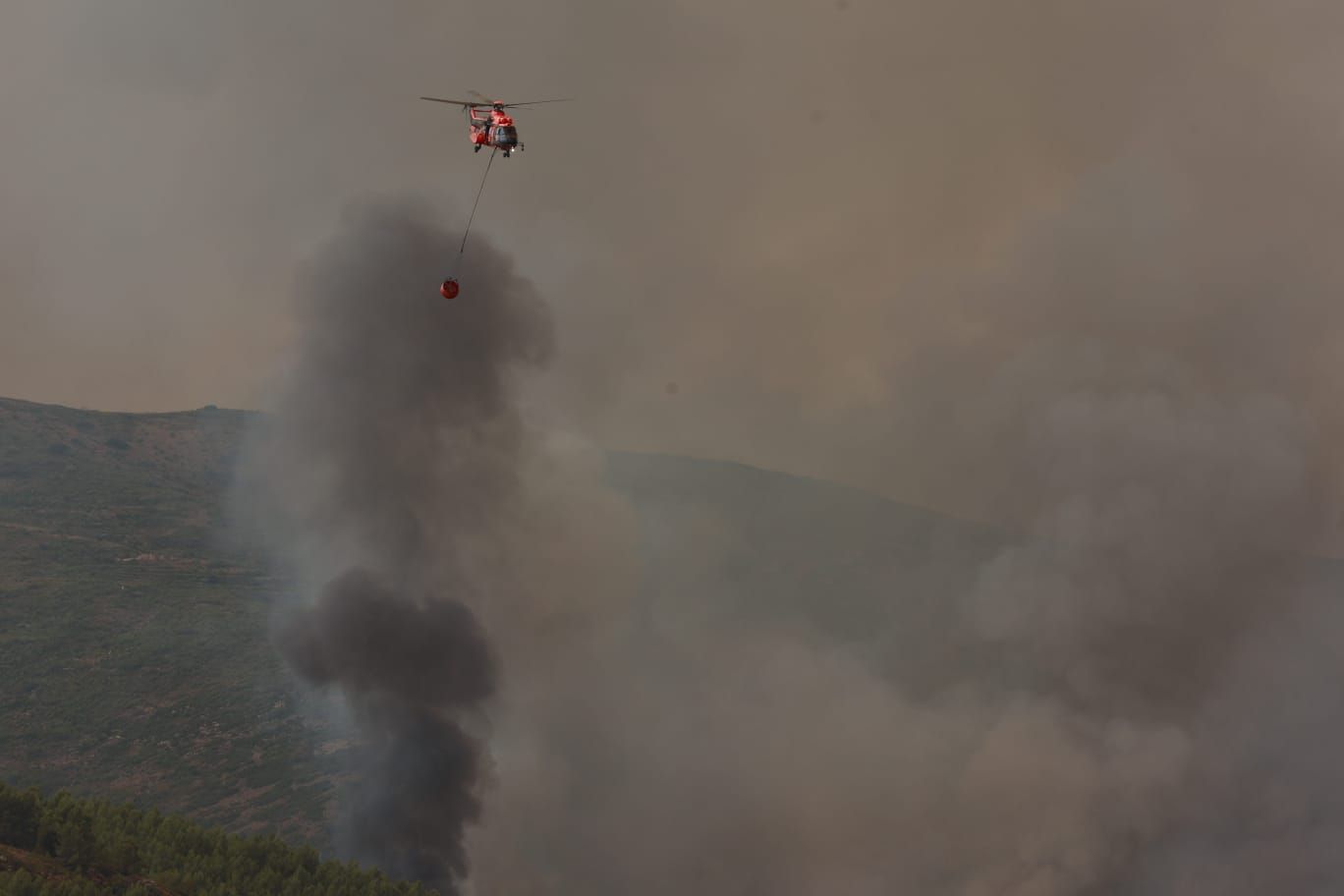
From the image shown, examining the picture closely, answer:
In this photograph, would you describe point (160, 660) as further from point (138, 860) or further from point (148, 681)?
point (138, 860)

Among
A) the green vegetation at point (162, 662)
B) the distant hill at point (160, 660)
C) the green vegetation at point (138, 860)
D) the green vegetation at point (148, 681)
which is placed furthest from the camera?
the distant hill at point (160, 660)

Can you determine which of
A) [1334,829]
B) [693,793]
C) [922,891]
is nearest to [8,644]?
[693,793]

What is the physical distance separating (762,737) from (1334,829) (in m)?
56.7

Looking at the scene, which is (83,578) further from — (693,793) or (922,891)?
(922,891)

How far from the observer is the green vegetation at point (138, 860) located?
44188mm

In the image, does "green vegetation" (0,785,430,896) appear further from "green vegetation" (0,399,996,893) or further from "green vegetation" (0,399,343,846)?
"green vegetation" (0,399,343,846)

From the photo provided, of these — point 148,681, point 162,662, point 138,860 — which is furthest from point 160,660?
point 138,860

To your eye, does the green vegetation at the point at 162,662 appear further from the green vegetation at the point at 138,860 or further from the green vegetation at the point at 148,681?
the green vegetation at the point at 138,860

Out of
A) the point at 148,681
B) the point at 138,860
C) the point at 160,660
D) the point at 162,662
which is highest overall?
the point at 160,660

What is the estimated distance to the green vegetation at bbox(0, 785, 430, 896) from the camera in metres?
44.2

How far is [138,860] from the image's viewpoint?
51438mm

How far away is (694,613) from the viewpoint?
182750mm

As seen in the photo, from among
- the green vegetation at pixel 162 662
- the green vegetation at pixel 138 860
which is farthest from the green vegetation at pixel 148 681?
the green vegetation at pixel 138 860

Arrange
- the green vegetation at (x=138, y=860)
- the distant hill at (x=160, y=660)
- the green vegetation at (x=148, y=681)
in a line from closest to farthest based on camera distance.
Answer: the green vegetation at (x=138, y=860) < the green vegetation at (x=148, y=681) < the distant hill at (x=160, y=660)
